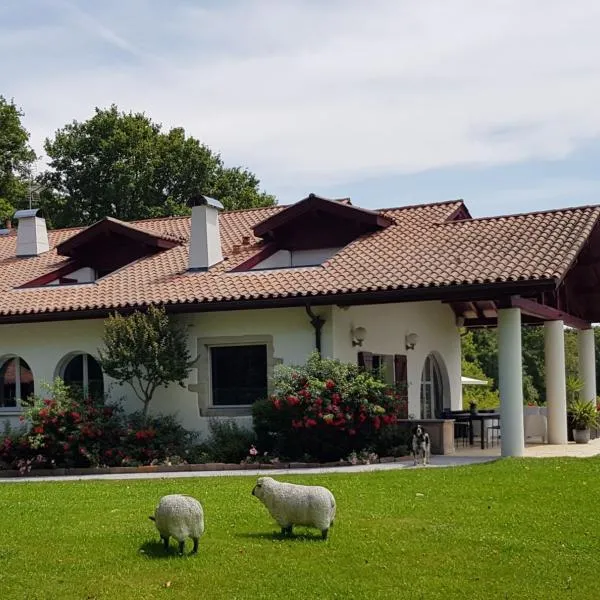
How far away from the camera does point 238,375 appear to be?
19.1 meters

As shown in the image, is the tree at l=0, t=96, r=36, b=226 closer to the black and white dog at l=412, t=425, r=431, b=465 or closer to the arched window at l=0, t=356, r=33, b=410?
the arched window at l=0, t=356, r=33, b=410

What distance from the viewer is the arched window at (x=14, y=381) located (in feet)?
67.3

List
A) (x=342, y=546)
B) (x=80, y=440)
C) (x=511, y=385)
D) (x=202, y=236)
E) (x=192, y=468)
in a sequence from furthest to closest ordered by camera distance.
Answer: (x=202, y=236), (x=80, y=440), (x=192, y=468), (x=511, y=385), (x=342, y=546)

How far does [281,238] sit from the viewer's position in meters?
21.3

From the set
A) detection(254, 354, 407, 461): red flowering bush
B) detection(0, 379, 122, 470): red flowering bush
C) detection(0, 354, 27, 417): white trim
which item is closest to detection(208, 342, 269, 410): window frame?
detection(254, 354, 407, 461): red flowering bush

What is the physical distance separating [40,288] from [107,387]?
310cm

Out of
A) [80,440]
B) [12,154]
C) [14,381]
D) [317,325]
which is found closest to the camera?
[80,440]

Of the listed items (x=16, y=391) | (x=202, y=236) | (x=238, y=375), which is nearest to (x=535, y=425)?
(x=238, y=375)

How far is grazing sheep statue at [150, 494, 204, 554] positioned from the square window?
32.7ft

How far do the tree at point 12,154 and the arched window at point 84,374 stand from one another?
790 inches

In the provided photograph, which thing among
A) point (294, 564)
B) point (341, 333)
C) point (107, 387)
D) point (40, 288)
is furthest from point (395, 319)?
point (294, 564)

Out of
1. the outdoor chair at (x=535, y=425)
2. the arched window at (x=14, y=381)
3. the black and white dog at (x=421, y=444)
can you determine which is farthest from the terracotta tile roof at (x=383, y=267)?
the outdoor chair at (x=535, y=425)

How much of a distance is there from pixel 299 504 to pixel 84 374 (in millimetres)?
A: 11567

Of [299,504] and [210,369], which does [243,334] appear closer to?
[210,369]
